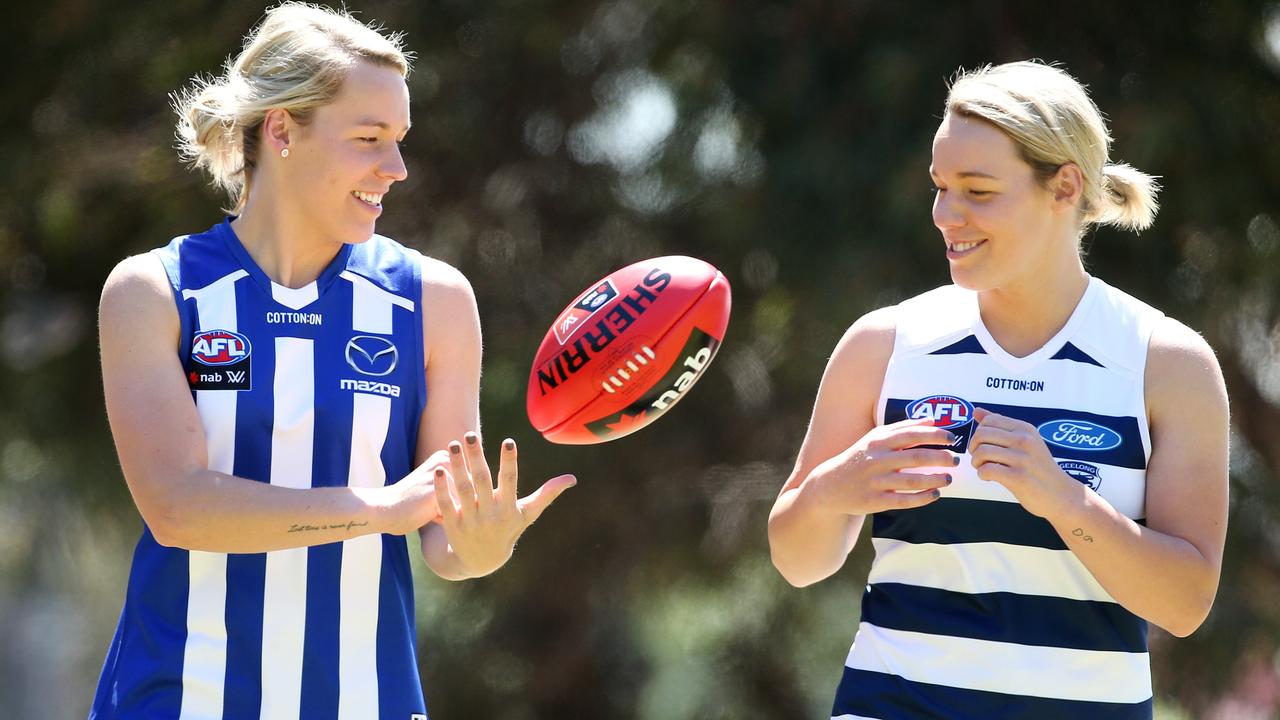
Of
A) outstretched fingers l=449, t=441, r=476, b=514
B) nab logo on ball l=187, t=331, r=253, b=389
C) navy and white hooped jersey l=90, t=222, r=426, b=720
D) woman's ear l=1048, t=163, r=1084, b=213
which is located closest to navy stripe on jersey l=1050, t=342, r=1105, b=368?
woman's ear l=1048, t=163, r=1084, b=213

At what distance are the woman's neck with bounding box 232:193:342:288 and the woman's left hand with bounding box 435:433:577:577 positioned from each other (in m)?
0.45

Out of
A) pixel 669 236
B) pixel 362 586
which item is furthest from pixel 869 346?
pixel 669 236

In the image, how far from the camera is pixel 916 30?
5355 mm

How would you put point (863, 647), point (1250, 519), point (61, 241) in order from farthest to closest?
point (61, 241), point (1250, 519), point (863, 647)

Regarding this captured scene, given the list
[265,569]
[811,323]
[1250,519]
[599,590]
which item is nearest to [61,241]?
[599,590]

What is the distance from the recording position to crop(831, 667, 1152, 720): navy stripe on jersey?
2242 millimetres

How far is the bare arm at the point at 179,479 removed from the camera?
7.09 ft

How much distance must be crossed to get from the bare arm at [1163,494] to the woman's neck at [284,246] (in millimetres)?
1173

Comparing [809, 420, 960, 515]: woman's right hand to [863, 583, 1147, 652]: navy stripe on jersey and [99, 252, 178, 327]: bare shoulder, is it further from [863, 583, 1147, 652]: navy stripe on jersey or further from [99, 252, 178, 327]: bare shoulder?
[99, 252, 178, 327]: bare shoulder

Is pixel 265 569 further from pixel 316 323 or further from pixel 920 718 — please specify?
pixel 920 718

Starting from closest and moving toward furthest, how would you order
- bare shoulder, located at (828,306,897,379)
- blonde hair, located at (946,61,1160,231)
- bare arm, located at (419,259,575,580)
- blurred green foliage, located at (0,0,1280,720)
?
bare arm, located at (419,259,575,580) → blonde hair, located at (946,61,1160,231) → bare shoulder, located at (828,306,897,379) → blurred green foliage, located at (0,0,1280,720)

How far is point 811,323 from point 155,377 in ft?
11.5

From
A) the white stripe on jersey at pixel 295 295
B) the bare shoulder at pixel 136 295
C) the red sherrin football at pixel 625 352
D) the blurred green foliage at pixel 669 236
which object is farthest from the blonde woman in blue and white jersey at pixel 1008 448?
the blurred green foliage at pixel 669 236

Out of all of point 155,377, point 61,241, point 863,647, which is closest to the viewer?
point 155,377
